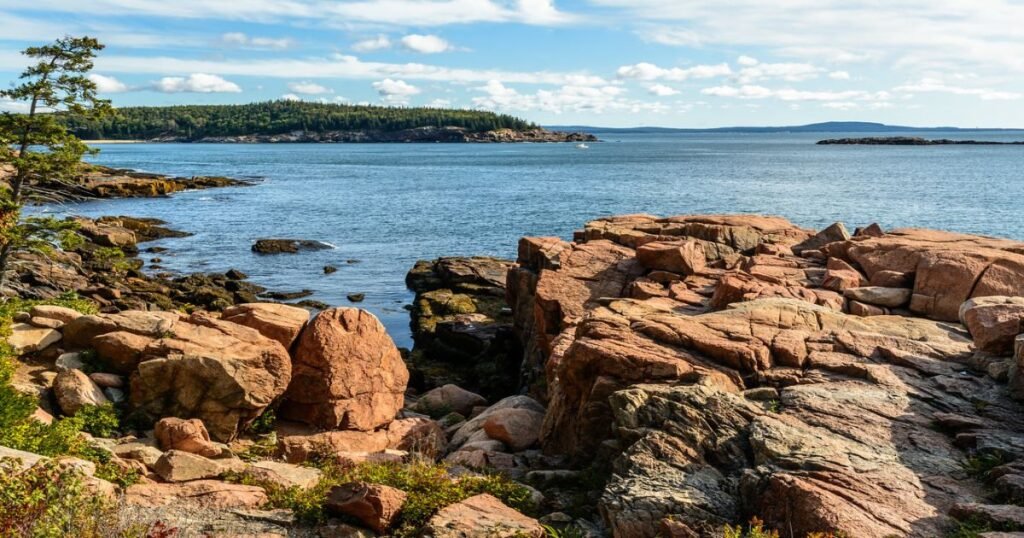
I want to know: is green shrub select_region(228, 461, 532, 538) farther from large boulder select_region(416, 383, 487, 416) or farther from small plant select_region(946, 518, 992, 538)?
large boulder select_region(416, 383, 487, 416)

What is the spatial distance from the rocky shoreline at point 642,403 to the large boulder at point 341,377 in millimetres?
51

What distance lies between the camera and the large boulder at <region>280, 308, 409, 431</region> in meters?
18.0

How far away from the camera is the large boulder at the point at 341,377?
18.0 meters

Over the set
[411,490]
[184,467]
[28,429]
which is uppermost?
[28,429]

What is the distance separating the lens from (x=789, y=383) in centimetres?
1456

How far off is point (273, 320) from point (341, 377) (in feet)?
7.08

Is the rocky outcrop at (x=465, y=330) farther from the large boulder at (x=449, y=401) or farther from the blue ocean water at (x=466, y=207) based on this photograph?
the large boulder at (x=449, y=401)

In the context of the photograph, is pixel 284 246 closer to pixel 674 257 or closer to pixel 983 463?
pixel 674 257

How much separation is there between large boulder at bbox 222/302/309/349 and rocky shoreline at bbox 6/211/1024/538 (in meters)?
0.05

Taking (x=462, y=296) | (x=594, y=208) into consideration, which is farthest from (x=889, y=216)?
(x=462, y=296)

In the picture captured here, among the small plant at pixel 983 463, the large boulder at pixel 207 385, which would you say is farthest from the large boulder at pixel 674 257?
the small plant at pixel 983 463

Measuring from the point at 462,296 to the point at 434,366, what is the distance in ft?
28.2

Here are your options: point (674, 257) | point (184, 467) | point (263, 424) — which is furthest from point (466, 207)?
point (184, 467)

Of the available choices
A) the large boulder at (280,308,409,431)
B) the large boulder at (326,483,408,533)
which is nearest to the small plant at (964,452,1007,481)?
the large boulder at (326,483,408,533)
